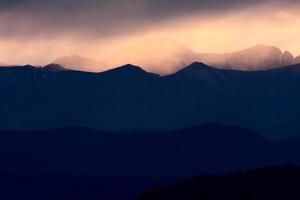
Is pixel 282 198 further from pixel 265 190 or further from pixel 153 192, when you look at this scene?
pixel 153 192

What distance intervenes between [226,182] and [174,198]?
5325 mm

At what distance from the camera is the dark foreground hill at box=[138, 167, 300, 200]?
379ft

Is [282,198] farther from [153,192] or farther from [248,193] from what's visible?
[153,192]

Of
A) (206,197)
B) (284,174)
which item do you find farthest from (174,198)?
(284,174)

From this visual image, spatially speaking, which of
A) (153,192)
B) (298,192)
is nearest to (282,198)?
(298,192)

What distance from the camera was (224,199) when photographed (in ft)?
376

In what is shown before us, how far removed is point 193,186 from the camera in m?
120

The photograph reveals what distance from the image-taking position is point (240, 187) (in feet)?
387

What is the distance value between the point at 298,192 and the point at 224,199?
568cm

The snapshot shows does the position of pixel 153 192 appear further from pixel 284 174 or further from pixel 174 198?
pixel 284 174

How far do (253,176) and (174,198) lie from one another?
825 centimetres

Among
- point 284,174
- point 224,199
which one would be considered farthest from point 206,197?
point 284,174

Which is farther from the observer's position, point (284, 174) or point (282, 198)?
point (284, 174)

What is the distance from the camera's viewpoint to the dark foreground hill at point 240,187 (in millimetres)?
115381
